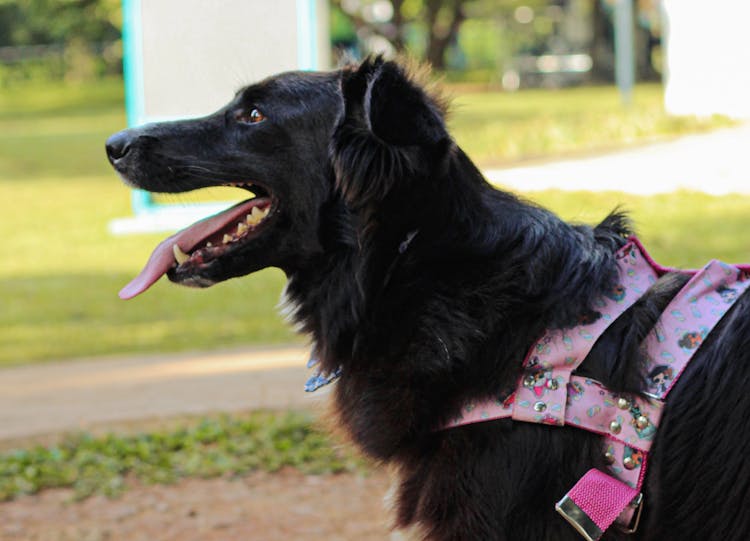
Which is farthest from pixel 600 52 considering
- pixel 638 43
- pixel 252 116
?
pixel 252 116

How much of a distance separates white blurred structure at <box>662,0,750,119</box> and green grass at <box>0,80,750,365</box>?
2.37ft

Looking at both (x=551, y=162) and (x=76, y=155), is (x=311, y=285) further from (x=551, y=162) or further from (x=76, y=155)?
(x=76, y=155)

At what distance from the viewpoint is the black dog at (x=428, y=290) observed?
2.75m

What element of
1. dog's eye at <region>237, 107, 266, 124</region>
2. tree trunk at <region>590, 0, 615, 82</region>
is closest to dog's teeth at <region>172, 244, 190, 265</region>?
dog's eye at <region>237, 107, 266, 124</region>

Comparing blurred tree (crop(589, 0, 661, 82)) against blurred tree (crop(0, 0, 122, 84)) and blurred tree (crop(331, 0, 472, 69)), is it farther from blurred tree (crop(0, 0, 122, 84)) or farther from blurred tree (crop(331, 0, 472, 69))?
blurred tree (crop(0, 0, 122, 84))

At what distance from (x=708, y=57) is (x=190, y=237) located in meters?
15.3

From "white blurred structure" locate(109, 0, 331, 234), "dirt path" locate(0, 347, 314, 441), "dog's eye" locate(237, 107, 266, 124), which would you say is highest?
"white blurred structure" locate(109, 0, 331, 234)

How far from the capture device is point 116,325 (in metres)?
8.91

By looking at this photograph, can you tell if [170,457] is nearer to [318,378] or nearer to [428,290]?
[318,378]

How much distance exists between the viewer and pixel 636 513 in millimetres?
2770

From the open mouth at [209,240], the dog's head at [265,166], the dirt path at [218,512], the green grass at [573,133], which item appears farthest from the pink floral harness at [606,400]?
the green grass at [573,133]

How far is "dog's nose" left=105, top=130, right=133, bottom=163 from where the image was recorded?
3.21m

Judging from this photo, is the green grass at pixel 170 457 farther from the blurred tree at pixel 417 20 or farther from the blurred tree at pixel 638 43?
the blurred tree at pixel 638 43

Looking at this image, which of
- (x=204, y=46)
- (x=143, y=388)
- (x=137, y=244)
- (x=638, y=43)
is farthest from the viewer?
(x=638, y=43)
